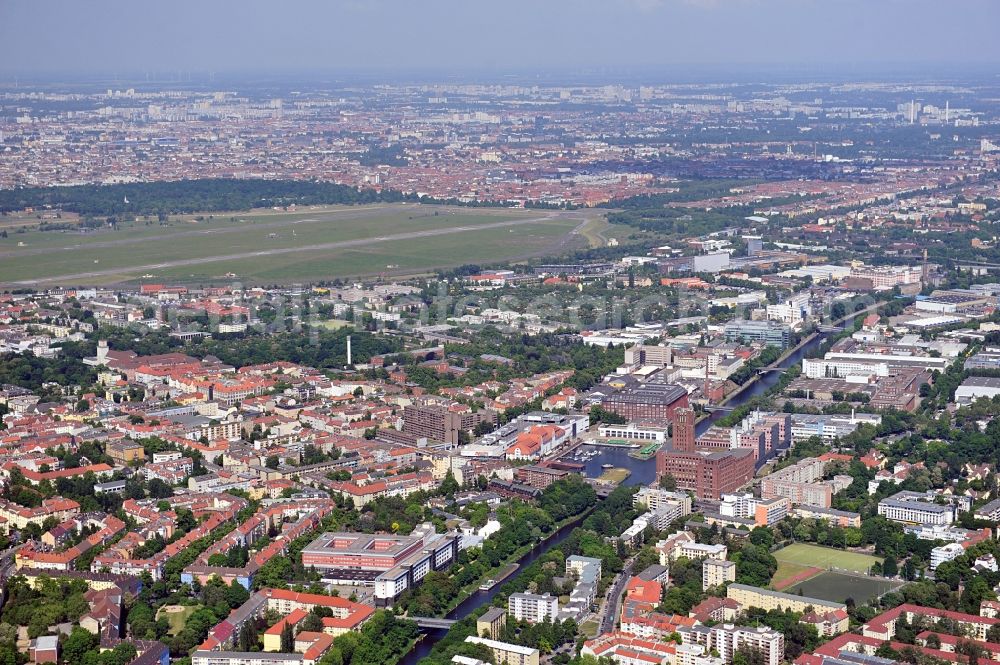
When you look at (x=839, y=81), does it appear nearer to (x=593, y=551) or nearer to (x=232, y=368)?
(x=232, y=368)

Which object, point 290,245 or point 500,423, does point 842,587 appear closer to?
point 500,423

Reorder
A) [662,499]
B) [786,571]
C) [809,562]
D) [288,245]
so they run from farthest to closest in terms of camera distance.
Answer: [288,245] → [662,499] → [809,562] → [786,571]

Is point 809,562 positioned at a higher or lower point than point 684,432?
lower

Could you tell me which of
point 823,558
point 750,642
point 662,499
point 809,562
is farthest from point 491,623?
point 662,499

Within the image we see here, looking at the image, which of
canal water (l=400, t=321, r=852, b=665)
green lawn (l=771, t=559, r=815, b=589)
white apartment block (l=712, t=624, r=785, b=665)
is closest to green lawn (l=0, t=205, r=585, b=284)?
canal water (l=400, t=321, r=852, b=665)

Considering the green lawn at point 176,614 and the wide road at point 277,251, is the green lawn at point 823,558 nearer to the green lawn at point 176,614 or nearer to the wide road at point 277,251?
the green lawn at point 176,614

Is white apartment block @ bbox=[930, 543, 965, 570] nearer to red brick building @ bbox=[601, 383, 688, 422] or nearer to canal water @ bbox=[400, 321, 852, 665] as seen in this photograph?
canal water @ bbox=[400, 321, 852, 665]

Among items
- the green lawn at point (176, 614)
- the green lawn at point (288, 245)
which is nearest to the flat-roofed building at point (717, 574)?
the green lawn at point (176, 614)
